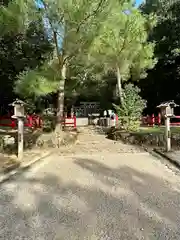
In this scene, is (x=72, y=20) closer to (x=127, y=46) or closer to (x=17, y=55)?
(x=127, y=46)

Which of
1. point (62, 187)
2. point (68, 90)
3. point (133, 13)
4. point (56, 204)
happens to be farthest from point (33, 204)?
point (133, 13)

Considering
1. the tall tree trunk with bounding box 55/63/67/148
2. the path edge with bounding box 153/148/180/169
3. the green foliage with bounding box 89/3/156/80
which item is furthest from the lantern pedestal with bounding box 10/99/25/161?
the green foliage with bounding box 89/3/156/80

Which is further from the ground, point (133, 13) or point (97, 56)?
point (133, 13)

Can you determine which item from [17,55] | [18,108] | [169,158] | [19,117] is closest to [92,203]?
[169,158]

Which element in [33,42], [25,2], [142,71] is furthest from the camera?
[142,71]

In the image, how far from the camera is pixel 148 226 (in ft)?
11.3

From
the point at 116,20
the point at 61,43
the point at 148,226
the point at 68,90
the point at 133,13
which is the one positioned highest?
the point at 133,13

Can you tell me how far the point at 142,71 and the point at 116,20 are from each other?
28.0ft

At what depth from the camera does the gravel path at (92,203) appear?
131 inches

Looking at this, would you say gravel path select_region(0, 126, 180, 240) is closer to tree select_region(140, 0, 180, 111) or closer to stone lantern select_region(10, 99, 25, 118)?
stone lantern select_region(10, 99, 25, 118)

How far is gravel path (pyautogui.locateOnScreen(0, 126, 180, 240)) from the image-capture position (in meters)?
3.32

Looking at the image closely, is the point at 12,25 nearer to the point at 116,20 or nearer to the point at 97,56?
the point at 116,20

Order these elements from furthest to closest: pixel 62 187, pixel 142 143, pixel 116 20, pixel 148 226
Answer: pixel 142 143 < pixel 116 20 < pixel 62 187 < pixel 148 226

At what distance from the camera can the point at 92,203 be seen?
4.30 metres
